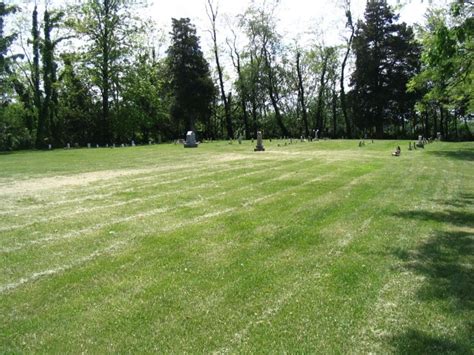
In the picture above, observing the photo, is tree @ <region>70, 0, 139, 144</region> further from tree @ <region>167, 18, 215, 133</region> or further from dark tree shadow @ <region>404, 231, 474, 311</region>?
dark tree shadow @ <region>404, 231, 474, 311</region>

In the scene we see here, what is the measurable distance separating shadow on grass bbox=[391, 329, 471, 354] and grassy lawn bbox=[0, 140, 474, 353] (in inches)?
0.6

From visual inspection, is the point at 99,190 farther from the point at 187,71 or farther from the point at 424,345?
the point at 187,71

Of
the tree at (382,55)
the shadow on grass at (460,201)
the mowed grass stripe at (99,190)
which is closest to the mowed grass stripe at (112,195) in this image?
the mowed grass stripe at (99,190)

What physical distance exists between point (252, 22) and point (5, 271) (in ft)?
157

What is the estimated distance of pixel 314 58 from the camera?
5331cm

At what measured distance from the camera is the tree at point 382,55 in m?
44.8

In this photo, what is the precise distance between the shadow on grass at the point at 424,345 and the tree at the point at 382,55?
44904 mm

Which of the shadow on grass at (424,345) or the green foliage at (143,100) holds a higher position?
the green foliage at (143,100)

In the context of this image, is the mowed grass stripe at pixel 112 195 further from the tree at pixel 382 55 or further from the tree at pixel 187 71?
the tree at pixel 382 55

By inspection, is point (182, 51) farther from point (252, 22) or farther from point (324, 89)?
point (324, 89)

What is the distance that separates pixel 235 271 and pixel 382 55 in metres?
45.7

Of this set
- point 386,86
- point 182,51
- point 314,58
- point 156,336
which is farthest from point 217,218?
point 314,58

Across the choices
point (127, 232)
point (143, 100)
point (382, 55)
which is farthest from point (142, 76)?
point (127, 232)

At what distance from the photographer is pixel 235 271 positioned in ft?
16.9
